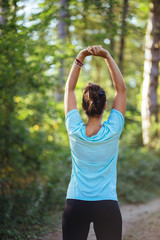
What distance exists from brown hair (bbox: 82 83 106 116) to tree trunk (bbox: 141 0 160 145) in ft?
24.8

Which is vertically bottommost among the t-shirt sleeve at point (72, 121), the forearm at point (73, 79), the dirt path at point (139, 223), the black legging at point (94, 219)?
the dirt path at point (139, 223)

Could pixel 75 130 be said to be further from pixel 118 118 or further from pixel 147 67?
pixel 147 67

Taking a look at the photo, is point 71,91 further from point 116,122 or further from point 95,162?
point 95,162

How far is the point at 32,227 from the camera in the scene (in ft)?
15.4

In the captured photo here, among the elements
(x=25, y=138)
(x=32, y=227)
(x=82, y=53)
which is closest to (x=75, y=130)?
(x=82, y=53)

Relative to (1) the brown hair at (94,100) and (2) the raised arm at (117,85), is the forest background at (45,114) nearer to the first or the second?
(2) the raised arm at (117,85)

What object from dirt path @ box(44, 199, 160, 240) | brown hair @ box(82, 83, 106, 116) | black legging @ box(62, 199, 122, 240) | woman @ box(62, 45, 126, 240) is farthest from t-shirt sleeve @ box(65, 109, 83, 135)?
dirt path @ box(44, 199, 160, 240)

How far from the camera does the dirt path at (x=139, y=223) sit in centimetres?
479

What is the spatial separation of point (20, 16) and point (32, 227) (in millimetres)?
3961

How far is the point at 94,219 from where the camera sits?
2.14 metres

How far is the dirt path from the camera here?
188 inches

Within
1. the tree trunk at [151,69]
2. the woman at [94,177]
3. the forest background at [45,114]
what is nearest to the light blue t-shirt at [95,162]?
the woman at [94,177]

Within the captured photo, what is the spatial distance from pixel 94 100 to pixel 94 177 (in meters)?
0.66

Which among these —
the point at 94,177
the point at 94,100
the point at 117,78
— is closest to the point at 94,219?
the point at 94,177
